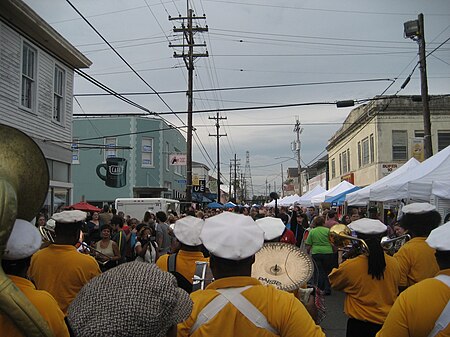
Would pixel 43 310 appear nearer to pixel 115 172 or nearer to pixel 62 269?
pixel 62 269

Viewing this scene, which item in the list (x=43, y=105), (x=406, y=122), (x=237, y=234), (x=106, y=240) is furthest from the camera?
(x=406, y=122)

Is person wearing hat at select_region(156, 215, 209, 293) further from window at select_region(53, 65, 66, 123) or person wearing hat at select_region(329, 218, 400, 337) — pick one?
window at select_region(53, 65, 66, 123)

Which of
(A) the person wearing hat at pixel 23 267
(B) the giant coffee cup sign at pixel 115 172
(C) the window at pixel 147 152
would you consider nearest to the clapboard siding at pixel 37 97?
(B) the giant coffee cup sign at pixel 115 172

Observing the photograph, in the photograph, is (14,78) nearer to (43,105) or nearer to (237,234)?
(43,105)

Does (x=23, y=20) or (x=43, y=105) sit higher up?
(x=23, y=20)

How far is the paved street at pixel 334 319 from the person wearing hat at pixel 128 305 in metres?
6.27

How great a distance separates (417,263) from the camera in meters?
4.31

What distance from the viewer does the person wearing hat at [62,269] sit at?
4.02m

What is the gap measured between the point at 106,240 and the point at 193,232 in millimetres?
4316

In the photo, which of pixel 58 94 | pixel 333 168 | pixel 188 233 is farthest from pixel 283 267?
pixel 333 168

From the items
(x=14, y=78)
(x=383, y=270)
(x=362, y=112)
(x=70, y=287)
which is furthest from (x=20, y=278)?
(x=362, y=112)

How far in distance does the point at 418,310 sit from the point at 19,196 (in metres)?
2.14

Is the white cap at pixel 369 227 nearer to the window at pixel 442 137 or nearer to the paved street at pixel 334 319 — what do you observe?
the paved street at pixel 334 319

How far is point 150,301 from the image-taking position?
171 cm
